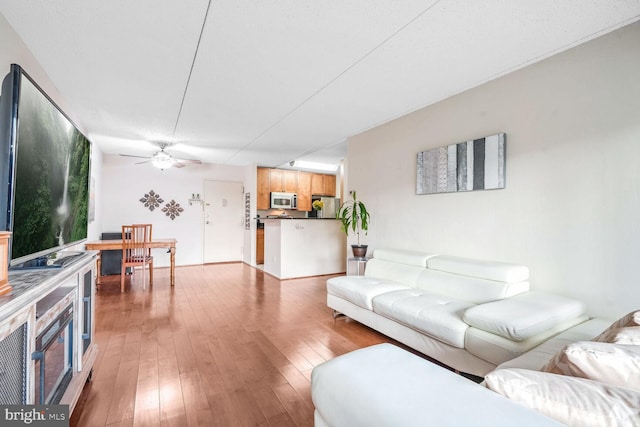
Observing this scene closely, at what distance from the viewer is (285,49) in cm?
210

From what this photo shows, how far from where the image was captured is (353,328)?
2.87 meters

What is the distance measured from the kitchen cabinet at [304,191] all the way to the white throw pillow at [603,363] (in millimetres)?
6500

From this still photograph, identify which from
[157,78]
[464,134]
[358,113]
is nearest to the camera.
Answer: [157,78]

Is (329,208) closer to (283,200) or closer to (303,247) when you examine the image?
(283,200)

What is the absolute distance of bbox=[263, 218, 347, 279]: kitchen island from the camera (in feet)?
16.4

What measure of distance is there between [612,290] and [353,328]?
78.6 inches

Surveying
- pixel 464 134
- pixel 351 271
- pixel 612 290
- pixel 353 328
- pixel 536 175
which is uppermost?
pixel 464 134

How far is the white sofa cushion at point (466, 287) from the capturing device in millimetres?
2207

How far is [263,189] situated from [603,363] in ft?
21.2

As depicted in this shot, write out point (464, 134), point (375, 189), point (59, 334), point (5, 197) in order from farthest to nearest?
point (375, 189) < point (464, 134) < point (59, 334) < point (5, 197)

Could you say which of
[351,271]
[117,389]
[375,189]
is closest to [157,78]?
[117,389]

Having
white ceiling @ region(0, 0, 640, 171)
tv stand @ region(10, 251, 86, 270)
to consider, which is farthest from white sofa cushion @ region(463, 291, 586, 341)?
tv stand @ region(10, 251, 86, 270)

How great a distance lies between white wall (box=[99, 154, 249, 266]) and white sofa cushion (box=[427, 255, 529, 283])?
540 cm

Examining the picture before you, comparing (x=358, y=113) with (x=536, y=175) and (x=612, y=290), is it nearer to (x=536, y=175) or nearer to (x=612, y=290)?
(x=536, y=175)
